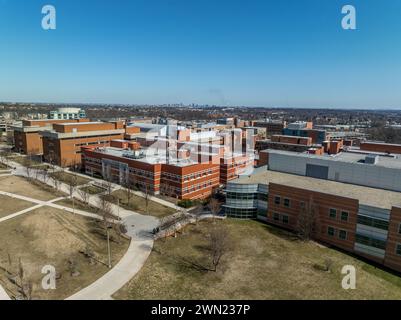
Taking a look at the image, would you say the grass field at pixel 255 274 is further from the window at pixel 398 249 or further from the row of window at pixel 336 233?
the window at pixel 398 249

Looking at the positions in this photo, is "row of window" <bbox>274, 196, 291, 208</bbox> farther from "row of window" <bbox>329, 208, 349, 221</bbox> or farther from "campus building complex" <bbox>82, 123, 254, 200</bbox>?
"campus building complex" <bbox>82, 123, 254, 200</bbox>

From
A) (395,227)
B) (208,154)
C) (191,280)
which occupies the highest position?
(208,154)

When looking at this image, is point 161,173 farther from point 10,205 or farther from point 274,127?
point 274,127

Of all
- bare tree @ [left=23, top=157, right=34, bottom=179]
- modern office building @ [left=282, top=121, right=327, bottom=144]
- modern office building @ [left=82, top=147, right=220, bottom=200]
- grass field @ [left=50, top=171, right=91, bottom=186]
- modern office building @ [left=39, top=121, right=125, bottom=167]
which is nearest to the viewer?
modern office building @ [left=82, top=147, right=220, bottom=200]

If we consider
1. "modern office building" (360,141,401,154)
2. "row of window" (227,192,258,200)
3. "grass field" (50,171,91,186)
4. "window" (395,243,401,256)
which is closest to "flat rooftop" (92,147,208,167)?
"grass field" (50,171,91,186)

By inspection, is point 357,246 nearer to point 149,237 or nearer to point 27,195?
point 149,237

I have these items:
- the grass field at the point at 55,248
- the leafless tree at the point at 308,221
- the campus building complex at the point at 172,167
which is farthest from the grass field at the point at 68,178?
the leafless tree at the point at 308,221

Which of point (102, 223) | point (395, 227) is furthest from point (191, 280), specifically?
point (395, 227)

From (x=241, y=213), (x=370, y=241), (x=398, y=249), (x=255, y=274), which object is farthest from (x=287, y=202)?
(x=255, y=274)
